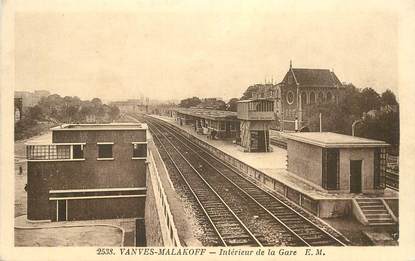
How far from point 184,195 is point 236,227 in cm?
58

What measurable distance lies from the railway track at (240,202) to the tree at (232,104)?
509 mm

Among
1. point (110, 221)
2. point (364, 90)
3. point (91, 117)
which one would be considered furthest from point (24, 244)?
point (364, 90)

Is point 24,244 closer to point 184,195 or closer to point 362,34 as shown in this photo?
point 184,195

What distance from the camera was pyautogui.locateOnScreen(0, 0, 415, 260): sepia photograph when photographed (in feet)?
10.1

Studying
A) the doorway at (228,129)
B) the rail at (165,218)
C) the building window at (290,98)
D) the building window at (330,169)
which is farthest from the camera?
the doorway at (228,129)

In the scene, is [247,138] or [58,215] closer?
[58,215]

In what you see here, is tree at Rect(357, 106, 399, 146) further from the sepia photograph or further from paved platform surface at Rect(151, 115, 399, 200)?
paved platform surface at Rect(151, 115, 399, 200)

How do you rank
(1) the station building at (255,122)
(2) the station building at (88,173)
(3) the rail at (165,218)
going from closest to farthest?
(3) the rail at (165,218) < (2) the station building at (88,173) < (1) the station building at (255,122)

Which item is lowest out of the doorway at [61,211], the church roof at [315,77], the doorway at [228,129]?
the doorway at [61,211]

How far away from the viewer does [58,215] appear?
11.2 ft

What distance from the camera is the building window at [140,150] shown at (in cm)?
365

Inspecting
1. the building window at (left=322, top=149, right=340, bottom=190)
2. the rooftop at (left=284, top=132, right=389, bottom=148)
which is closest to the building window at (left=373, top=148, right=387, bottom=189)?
the rooftop at (left=284, top=132, right=389, bottom=148)

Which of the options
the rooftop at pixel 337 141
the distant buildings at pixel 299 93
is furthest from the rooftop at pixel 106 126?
the rooftop at pixel 337 141

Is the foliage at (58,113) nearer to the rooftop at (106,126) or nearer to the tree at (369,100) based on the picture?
the rooftop at (106,126)
